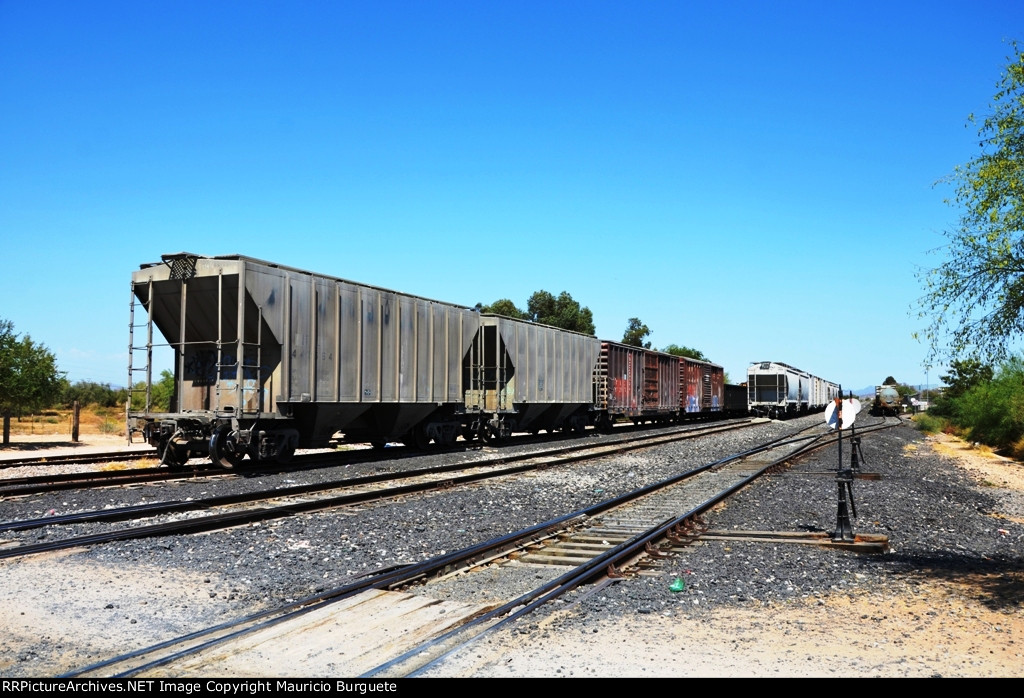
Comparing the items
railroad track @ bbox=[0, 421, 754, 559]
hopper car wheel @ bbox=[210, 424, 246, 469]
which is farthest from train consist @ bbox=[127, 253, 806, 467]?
railroad track @ bbox=[0, 421, 754, 559]

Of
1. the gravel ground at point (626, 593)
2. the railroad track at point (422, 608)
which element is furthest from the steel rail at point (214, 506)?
the railroad track at point (422, 608)

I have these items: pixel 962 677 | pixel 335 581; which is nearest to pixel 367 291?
pixel 335 581

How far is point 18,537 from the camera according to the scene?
27.3 feet

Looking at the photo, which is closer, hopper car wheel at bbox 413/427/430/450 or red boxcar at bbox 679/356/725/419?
hopper car wheel at bbox 413/427/430/450

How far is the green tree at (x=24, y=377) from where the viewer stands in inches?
956

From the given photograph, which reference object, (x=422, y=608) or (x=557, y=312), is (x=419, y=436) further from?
(x=557, y=312)

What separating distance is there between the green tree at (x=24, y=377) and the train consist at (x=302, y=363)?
1142 centimetres

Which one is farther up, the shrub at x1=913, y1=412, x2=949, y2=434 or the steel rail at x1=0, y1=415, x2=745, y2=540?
the steel rail at x1=0, y1=415, x2=745, y2=540

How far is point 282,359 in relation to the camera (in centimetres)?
1489

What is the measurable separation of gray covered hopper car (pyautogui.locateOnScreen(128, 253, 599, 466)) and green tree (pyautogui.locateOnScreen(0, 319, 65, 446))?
12.0m

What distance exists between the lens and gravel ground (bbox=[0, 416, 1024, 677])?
500 centimetres

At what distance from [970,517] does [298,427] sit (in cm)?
1301

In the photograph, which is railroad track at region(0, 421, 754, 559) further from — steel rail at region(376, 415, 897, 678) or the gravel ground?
steel rail at region(376, 415, 897, 678)

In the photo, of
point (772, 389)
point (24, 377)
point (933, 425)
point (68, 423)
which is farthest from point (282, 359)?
point (933, 425)
